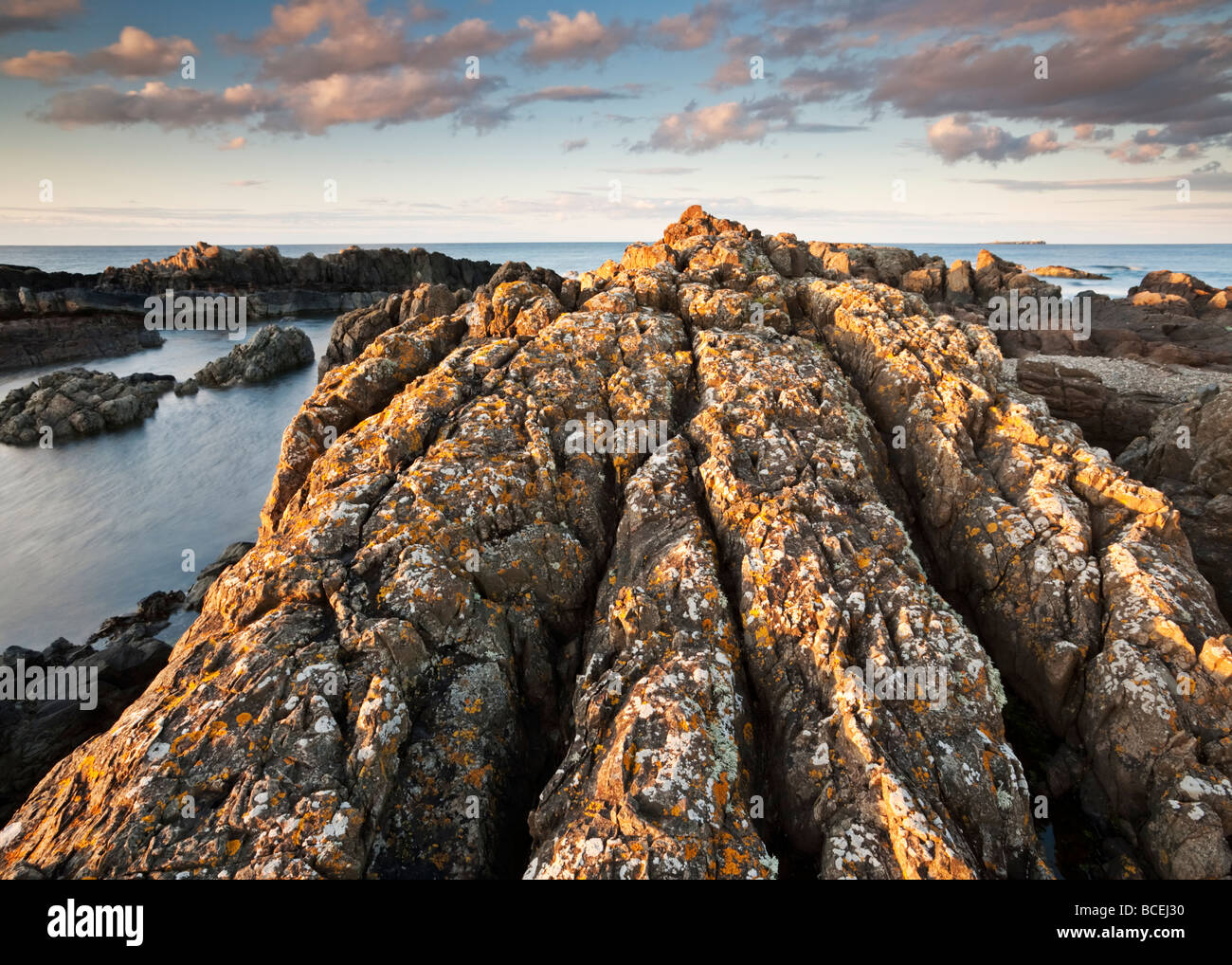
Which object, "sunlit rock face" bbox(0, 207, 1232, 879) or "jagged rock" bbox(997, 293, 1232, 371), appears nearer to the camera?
"sunlit rock face" bbox(0, 207, 1232, 879)

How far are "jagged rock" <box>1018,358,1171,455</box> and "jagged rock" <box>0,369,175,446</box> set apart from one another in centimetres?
6929

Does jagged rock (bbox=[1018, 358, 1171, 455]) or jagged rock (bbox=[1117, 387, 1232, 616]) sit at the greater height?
jagged rock (bbox=[1018, 358, 1171, 455])

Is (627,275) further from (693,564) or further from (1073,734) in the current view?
(1073,734)

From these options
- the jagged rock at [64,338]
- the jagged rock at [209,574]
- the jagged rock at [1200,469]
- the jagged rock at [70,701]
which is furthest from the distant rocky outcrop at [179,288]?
the jagged rock at [1200,469]

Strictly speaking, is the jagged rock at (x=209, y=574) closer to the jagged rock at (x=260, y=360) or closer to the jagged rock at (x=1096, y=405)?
the jagged rock at (x=1096, y=405)

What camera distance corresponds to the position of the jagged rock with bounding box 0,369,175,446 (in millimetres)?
48250

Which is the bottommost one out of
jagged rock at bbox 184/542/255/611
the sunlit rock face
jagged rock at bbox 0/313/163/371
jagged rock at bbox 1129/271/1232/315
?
jagged rock at bbox 184/542/255/611

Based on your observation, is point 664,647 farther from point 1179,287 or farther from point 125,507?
point 1179,287

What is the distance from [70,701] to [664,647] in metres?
19.8

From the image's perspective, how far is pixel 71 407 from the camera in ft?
166

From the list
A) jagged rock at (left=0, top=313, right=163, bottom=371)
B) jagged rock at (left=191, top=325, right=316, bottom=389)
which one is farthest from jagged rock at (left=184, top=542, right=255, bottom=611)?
jagged rock at (left=0, top=313, right=163, bottom=371)

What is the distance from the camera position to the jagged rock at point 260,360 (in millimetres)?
66688

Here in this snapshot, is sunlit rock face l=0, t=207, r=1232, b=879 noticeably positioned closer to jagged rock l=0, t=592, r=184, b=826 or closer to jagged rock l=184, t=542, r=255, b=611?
jagged rock l=0, t=592, r=184, b=826
